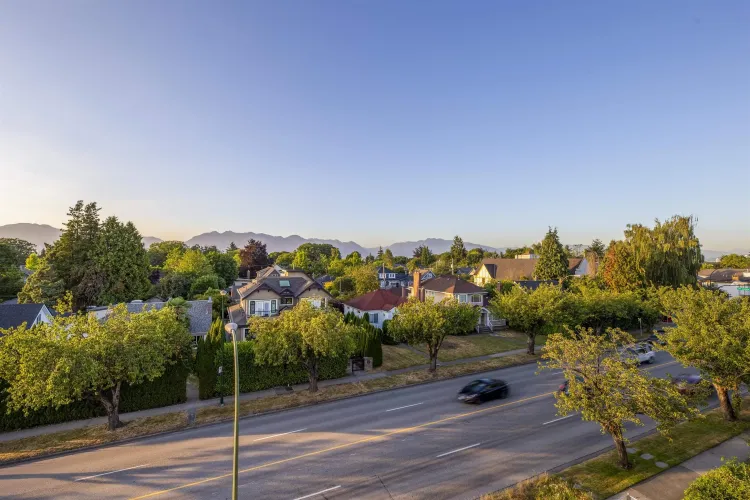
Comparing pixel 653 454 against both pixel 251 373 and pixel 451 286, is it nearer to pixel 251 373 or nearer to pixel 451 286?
pixel 251 373


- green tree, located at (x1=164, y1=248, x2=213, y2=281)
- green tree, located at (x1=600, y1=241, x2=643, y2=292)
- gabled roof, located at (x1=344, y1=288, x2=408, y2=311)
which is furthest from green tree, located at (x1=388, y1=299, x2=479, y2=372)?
green tree, located at (x1=164, y1=248, x2=213, y2=281)

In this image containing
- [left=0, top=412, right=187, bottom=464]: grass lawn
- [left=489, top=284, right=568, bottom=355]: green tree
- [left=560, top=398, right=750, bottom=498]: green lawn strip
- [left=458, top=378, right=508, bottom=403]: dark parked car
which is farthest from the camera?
[left=489, top=284, right=568, bottom=355]: green tree

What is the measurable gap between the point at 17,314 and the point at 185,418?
80.4 ft

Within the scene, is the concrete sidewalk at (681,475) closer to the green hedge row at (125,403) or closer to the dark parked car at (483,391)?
the dark parked car at (483,391)

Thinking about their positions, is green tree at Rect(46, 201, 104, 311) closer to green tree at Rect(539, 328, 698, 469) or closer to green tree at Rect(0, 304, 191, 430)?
green tree at Rect(0, 304, 191, 430)

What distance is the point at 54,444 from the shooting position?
19766mm

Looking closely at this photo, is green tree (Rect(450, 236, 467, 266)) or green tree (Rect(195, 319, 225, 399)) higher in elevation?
green tree (Rect(450, 236, 467, 266))

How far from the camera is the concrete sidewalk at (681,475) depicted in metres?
14.4

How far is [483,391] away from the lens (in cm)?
2452

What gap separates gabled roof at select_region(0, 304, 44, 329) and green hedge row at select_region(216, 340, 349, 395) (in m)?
21.1

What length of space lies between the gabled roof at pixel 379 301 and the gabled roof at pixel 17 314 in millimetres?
35423

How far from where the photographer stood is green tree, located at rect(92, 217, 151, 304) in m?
50.8

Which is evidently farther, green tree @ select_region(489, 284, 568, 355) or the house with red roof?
the house with red roof

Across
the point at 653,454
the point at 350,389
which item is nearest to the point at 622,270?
the point at 653,454
